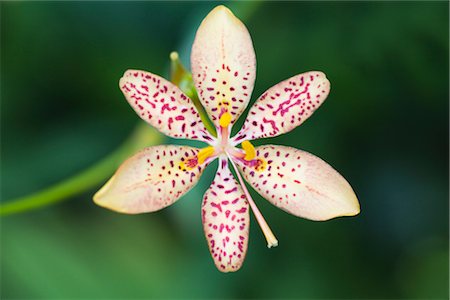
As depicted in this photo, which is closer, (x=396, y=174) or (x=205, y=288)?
(x=205, y=288)

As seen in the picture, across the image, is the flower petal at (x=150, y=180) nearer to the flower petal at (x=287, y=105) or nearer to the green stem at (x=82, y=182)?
the flower petal at (x=287, y=105)

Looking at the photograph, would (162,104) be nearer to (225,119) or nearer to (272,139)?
(225,119)

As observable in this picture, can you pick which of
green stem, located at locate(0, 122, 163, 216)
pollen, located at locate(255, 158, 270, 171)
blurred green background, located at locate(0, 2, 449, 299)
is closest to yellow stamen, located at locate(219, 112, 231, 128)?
pollen, located at locate(255, 158, 270, 171)

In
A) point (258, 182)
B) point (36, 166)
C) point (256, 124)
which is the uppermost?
point (36, 166)

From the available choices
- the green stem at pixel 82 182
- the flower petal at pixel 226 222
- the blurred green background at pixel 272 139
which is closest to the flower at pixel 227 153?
the flower petal at pixel 226 222

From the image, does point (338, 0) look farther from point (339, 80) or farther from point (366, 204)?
point (366, 204)

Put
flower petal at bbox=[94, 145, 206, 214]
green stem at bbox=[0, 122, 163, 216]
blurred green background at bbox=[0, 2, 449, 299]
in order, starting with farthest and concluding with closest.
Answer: blurred green background at bbox=[0, 2, 449, 299]
green stem at bbox=[0, 122, 163, 216]
flower petal at bbox=[94, 145, 206, 214]

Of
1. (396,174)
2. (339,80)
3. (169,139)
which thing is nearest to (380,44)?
(339,80)

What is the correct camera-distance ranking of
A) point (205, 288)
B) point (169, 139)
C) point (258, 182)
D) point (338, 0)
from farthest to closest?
1. point (338, 0)
2. point (205, 288)
3. point (169, 139)
4. point (258, 182)

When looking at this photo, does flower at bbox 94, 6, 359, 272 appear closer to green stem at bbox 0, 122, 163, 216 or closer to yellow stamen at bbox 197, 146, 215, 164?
yellow stamen at bbox 197, 146, 215, 164
